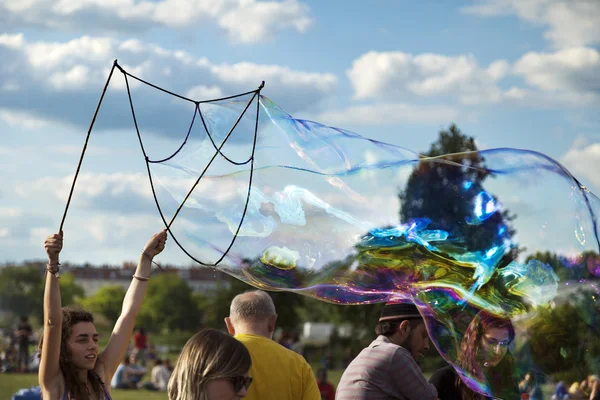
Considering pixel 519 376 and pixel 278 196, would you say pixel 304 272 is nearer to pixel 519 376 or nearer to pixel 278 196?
pixel 278 196

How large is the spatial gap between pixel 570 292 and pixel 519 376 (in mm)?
642

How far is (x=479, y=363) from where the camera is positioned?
570 centimetres

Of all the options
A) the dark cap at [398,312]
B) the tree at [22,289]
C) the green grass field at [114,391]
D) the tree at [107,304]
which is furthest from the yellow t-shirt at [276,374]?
the tree at [107,304]

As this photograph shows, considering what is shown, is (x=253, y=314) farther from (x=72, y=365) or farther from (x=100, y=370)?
(x=72, y=365)

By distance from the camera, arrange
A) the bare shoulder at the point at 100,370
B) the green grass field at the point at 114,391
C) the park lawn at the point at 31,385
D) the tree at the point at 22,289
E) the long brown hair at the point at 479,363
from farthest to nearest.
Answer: the tree at the point at 22,289 < the green grass field at the point at 114,391 < the park lawn at the point at 31,385 < the long brown hair at the point at 479,363 < the bare shoulder at the point at 100,370

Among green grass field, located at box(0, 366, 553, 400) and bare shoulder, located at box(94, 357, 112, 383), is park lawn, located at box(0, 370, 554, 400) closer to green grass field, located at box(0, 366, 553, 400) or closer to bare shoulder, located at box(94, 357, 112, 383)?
green grass field, located at box(0, 366, 553, 400)

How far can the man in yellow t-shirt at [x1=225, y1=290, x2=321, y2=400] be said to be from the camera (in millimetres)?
5191

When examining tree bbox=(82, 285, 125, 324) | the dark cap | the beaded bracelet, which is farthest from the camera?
tree bbox=(82, 285, 125, 324)

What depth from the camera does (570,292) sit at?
5.75 m

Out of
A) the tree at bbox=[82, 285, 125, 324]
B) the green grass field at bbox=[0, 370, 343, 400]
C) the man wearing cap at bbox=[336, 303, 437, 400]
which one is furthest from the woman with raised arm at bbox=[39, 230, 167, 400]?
the tree at bbox=[82, 285, 125, 324]

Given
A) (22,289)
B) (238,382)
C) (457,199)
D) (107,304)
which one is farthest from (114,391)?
(107,304)

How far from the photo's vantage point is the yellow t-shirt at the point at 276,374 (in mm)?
5180

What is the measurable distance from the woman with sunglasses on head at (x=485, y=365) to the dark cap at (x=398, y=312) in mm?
580

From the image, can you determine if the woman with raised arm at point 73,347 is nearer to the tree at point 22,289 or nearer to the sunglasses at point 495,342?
the sunglasses at point 495,342
